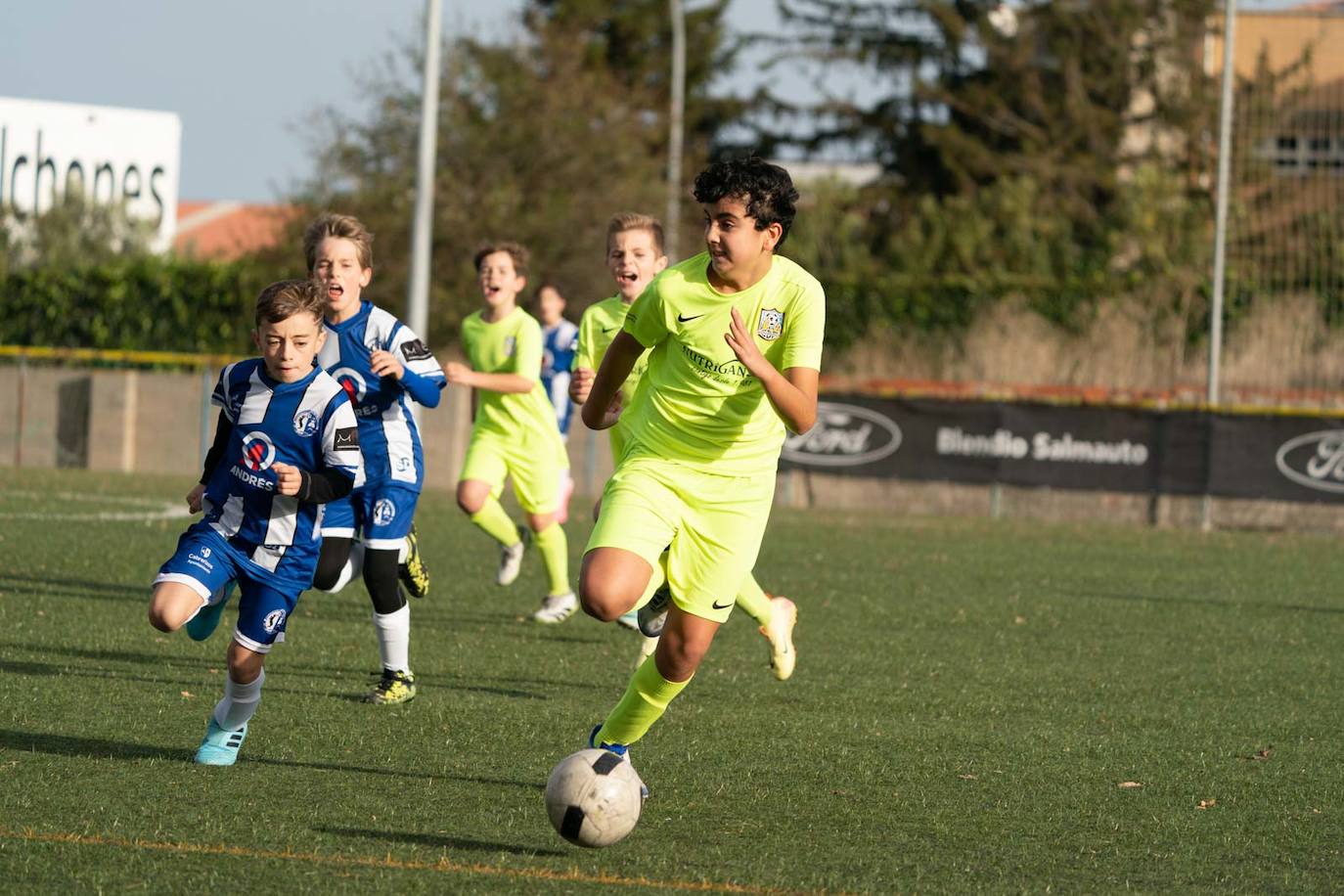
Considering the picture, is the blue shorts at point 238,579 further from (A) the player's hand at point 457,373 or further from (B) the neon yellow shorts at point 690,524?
(A) the player's hand at point 457,373

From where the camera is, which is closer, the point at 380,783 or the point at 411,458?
the point at 380,783

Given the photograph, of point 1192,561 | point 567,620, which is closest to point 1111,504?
point 1192,561

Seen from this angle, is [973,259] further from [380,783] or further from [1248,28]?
[380,783]

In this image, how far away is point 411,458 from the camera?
25.9 ft

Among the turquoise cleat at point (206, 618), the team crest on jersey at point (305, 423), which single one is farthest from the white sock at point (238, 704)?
the team crest on jersey at point (305, 423)

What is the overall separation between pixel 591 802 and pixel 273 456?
184 centimetres

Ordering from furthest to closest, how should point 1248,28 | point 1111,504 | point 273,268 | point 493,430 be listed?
point 1248,28, point 273,268, point 1111,504, point 493,430

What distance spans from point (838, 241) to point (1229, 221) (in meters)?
10.3

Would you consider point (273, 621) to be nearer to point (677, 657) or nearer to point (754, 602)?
point (677, 657)

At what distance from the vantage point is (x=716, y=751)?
6594 millimetres

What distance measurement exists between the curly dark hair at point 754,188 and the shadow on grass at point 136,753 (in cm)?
195

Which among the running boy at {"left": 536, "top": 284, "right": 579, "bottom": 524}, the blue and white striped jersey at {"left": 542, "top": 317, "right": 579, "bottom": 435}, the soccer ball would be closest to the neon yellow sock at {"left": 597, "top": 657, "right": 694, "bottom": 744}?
the soccer ball

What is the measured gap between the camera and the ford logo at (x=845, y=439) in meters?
21.7

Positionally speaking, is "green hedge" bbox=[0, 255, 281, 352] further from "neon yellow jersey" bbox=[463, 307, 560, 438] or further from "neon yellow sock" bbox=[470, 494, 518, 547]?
"neon yellow jersey" bbox=[463, 307, 560, 438]
